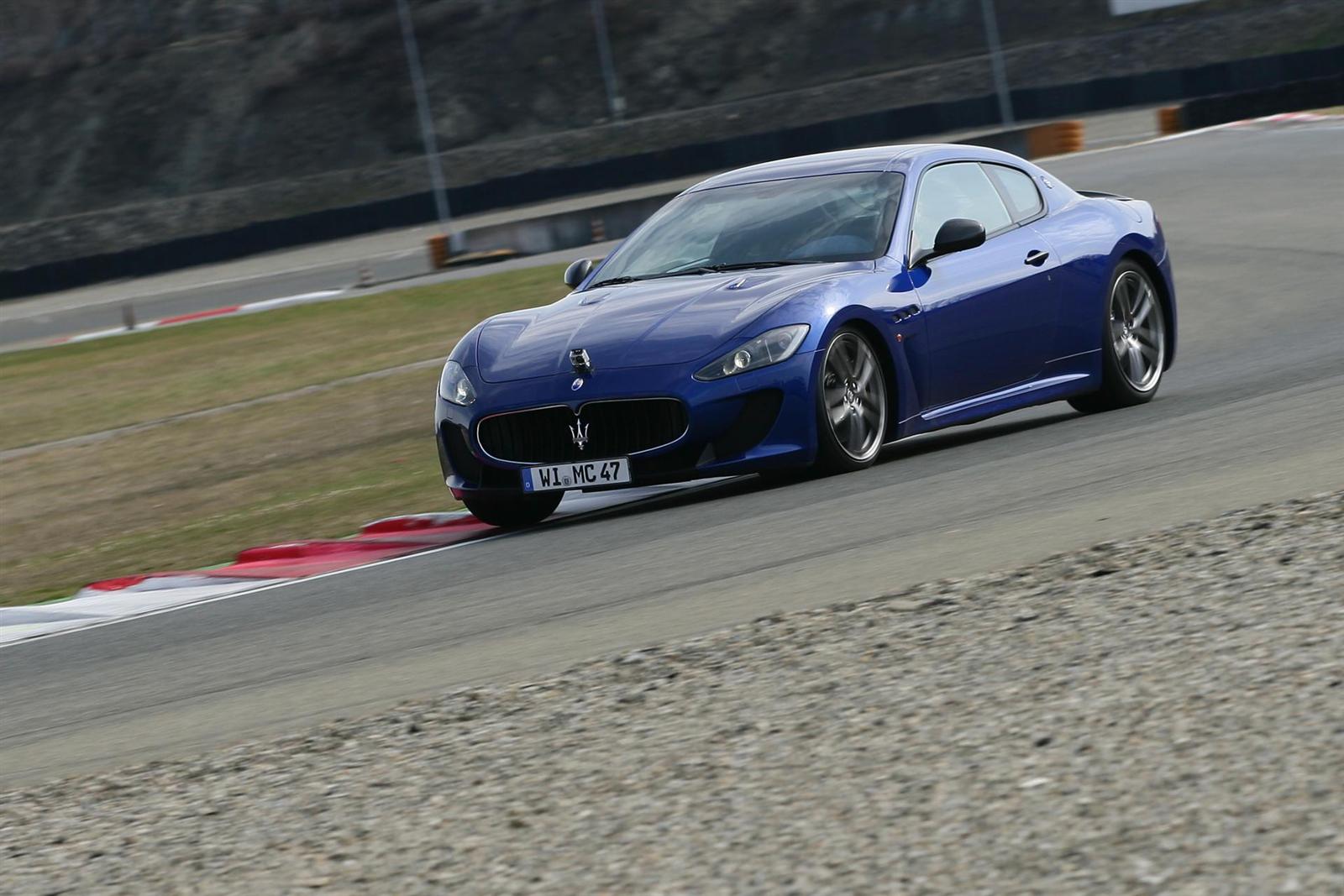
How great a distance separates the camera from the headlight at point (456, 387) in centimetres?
823

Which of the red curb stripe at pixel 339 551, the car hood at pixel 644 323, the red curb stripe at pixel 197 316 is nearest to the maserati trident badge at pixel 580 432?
the car hood at pixel 644 323

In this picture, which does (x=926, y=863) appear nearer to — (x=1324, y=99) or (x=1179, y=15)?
(x=1324, y=99)

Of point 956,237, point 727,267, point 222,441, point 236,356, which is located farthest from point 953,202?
point 236,356

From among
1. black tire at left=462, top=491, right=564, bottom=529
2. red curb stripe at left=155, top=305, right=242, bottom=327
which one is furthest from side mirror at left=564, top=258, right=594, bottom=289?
red curb stripe at left=155, top=305, right=242, bottom=327

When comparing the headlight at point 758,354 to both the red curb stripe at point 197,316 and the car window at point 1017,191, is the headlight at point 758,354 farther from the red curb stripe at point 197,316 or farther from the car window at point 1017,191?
the red curb stripe at point 197,316

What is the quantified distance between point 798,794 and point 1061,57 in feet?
176

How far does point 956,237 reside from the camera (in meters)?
8.55

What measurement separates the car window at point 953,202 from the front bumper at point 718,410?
1.24 metres

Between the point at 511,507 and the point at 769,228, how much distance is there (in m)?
1.68

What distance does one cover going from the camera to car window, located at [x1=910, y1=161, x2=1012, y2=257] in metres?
8.86

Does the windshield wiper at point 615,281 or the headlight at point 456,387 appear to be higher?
the windshield wiper at point 615,281

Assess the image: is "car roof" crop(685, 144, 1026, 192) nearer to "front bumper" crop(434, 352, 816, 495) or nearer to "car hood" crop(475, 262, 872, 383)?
"car hood" crop(475, 262, 872, 383)

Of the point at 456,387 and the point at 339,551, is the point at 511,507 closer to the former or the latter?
the point at 456,387

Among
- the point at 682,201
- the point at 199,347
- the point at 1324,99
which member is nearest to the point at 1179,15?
the point at 1324,99
